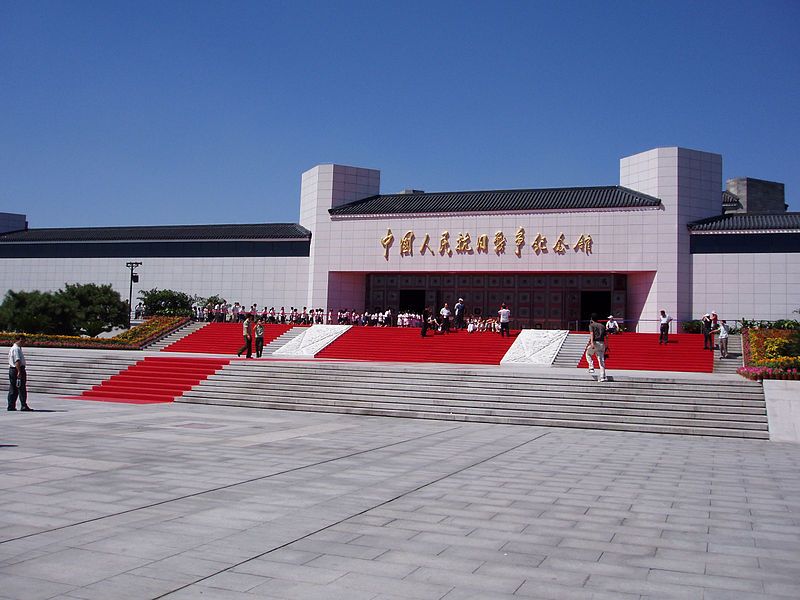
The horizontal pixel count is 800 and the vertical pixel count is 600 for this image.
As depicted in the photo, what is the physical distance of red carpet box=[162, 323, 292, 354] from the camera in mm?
32594

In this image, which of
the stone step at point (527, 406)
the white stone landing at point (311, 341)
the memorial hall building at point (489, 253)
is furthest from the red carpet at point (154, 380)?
the memorial hall building at point (489, 253)

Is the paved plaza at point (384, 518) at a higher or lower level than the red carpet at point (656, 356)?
lower

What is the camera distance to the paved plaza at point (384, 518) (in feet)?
16.8

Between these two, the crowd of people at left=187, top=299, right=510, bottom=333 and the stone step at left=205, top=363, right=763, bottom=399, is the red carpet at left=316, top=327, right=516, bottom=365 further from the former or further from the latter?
the stone step at left=205, top=363, right=763, bottom=399

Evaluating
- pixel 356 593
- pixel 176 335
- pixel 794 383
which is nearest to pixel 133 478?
pixel 356 593

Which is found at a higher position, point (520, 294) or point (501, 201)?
point (501, 201)

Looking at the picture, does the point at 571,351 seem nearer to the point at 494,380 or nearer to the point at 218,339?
the point at 494,380

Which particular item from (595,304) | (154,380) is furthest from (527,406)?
(595,304)

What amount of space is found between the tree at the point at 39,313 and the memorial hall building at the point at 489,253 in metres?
8.51

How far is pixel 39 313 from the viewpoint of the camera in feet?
120

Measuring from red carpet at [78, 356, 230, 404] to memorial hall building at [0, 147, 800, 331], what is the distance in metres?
20.0

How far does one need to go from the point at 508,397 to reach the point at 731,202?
41.8 m

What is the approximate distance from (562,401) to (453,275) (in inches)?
979

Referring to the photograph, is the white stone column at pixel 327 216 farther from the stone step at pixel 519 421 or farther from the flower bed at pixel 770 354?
the stone step at pixel 519 421
